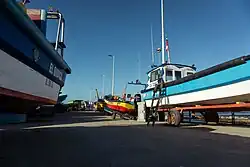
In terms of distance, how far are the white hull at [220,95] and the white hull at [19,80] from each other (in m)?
5.11

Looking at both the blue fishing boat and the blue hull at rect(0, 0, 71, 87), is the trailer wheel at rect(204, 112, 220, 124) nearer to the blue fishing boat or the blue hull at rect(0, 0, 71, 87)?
the blue fishing boat

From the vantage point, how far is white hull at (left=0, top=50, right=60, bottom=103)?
376 cm

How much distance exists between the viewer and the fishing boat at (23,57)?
12.2ft

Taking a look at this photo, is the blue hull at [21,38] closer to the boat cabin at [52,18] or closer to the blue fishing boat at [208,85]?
the boat cabin at [52,18]

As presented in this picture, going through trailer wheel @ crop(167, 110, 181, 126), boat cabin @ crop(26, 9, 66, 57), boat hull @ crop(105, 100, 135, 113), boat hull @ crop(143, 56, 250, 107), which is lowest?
trailer wheel @ crop(167, 110, 181, 126)

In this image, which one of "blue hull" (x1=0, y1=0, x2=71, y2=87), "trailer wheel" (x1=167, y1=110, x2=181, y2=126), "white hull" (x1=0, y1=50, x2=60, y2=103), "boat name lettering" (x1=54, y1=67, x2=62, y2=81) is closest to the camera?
"blue hull" (x1=0, y1=0, x2=71, y2=87)

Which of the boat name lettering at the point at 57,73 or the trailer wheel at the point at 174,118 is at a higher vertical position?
the boat name lettering at the point at 57,73

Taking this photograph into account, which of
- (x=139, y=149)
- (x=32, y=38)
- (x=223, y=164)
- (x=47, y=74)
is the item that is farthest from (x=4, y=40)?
(x=223, y=164)

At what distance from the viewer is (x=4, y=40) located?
12.1ft

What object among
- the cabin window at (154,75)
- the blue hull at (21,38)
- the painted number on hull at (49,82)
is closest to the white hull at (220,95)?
the cabin window at (154,75)

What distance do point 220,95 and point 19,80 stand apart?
18.3ft

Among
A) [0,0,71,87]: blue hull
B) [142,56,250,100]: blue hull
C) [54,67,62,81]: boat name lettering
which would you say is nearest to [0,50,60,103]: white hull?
[0,0,71,87]: blue hull

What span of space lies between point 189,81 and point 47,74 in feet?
16.2

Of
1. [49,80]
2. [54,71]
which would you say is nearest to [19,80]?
[49,80]
